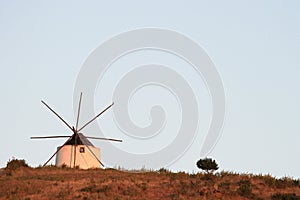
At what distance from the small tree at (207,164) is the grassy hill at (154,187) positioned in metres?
5.42

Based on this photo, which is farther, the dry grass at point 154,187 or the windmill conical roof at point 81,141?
the windmill conical roof at point 81,141

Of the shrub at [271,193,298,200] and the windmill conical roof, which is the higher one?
the windmill conical roof

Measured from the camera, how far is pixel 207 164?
41.6 metres

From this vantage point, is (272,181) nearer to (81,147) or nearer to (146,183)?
(146,183)

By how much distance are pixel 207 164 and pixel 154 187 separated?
11767mm

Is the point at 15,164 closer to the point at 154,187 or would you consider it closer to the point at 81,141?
the point at 81,141

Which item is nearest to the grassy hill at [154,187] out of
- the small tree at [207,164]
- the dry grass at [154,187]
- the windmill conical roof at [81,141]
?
the dry grass at [154,187]

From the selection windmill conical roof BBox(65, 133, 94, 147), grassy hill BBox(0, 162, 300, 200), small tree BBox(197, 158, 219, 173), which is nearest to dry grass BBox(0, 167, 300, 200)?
grassy hill BBox(0, 162, 300, 200)

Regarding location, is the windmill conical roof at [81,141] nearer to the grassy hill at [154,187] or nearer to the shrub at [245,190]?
the grassy hill at [154,187]

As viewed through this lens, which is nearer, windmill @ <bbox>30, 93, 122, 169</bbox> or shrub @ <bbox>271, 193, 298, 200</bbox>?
shrub @ <bbox>271, 193, 298, 200</bbox>

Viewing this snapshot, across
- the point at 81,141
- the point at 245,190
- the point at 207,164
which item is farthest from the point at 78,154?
the point at 245,190

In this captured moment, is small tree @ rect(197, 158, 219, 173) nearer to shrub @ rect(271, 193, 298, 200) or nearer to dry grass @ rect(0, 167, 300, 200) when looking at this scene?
dry grass @ rect(0, 167, 300, 200)

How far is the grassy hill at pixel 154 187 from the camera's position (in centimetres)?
2861

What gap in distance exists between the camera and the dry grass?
28594 mm
